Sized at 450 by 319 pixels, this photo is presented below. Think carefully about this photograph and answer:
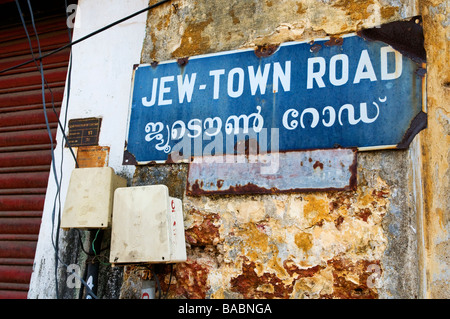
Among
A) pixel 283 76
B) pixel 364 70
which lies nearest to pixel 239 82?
pixel 283 76

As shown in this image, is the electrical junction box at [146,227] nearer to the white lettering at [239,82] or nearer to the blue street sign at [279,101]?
the blue street sign at [279,101]

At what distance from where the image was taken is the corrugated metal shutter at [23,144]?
339 centimetres

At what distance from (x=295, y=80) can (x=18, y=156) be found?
240 cm

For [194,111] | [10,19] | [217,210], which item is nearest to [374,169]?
[217,210]

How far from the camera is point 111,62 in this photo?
10.6 feet

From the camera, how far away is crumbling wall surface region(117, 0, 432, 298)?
215 centimetres

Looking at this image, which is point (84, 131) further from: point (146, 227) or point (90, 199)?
point (146, 227)

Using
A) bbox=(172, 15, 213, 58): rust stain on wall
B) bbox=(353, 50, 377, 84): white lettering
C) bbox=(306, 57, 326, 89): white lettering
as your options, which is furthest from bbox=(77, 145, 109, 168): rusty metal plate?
bbox=(353, 50, 377, 84): white lettering

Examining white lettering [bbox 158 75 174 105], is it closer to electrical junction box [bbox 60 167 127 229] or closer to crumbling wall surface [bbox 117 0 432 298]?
crumbling wall surface [bbox 117 0 432 298]

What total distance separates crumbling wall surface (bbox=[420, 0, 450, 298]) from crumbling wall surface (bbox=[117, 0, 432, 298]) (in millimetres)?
185

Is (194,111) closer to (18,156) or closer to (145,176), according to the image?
(145,176)

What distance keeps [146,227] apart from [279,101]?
0.99 meters

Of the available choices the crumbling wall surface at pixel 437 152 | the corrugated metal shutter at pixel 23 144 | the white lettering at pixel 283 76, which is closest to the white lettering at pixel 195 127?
the white lettering at pixel 283 76
